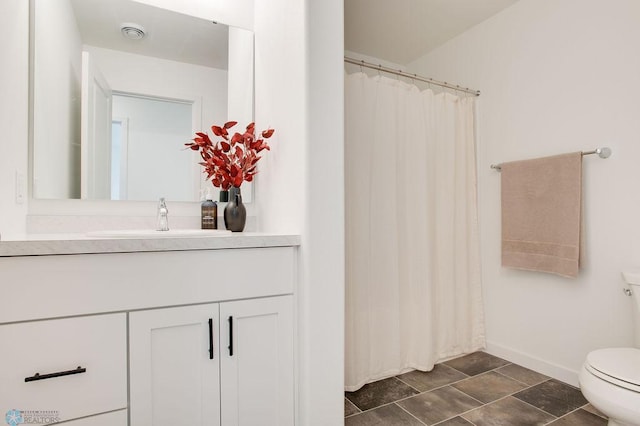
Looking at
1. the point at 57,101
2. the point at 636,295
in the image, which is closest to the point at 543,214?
the point at 636,295

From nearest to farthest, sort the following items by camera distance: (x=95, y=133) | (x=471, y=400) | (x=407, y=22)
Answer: (x=95, y=133) < (x=471, y=400) < (x=407, y=22)

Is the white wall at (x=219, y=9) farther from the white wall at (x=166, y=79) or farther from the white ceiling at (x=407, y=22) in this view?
the white ceiling at (x=407, y=22)

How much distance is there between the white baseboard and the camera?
80.7 inches

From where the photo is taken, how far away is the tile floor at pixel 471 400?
5.59 feet

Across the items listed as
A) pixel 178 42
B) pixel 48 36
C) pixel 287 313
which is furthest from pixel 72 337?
pixel 178 42

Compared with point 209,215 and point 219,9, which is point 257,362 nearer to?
point 209,215

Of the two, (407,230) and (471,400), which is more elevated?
(407,230)

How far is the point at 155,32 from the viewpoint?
1.76m

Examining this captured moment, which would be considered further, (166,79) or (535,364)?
(535,364)

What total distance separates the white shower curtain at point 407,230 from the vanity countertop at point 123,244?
854 millimetres

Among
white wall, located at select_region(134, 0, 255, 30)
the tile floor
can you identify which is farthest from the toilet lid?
white wall, located at select_region(134, 0, 255, 30)

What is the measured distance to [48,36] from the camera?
59.7 inches

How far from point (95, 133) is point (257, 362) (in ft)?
4.26

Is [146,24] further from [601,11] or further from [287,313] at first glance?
[601,11]
